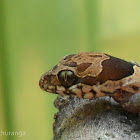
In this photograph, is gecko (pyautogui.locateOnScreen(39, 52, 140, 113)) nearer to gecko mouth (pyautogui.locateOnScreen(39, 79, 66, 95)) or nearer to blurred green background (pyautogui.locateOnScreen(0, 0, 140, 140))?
gecko mouth (pyautogui.locateOnScreen(39, 79, 66, 95))

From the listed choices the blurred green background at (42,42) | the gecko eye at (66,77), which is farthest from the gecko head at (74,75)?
the blurred green background at (42,42)

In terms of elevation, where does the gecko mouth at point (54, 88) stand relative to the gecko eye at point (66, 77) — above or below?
below

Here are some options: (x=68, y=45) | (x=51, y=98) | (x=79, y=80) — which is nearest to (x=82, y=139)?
(x=79, y=80)

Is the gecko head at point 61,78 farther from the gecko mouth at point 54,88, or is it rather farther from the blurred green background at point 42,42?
the blurred green background at point 42,42

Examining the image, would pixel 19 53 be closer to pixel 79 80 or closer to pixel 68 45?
pixel 68 45

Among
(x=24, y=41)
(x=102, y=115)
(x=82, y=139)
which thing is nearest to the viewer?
(x=82, y=139)

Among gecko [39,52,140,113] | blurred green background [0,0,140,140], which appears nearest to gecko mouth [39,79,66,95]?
gecko [39,52,140,113]

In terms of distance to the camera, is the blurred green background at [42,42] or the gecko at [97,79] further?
the blurred green background at [42,42]
